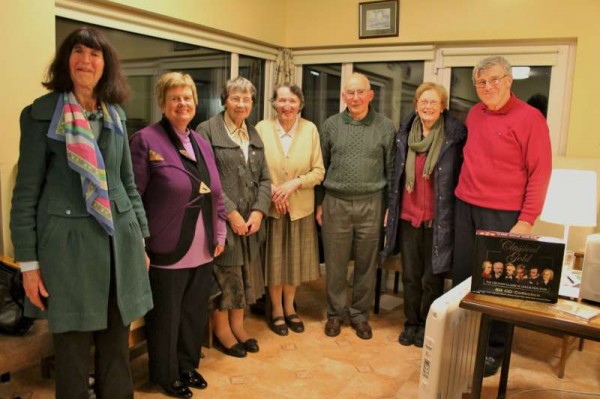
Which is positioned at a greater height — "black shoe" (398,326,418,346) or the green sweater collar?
the green sweater collar

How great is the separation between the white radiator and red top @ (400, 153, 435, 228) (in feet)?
2.86

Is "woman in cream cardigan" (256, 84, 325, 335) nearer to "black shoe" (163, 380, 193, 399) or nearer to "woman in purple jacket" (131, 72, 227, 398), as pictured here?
"woman in purple jacket" (131, 72, 227, 398)

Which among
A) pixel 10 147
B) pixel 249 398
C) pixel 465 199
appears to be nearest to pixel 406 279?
pixel 465 199

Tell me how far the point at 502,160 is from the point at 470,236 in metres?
0.41

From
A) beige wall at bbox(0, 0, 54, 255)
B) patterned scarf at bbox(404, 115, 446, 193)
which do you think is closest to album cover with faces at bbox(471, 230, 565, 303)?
patterned scarf at bbox(404, 115, 446, 193)

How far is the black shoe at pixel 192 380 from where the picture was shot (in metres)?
2.33

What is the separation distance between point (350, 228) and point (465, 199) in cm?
67

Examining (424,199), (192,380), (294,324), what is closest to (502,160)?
(424,199)

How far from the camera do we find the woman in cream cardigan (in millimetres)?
2799

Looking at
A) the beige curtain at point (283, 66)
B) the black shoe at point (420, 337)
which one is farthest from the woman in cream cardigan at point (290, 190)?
the beige curtain at point (283, 66)

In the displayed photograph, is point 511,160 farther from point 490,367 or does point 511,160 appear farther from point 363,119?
point 490,367

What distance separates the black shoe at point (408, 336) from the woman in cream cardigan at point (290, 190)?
0.58 metres

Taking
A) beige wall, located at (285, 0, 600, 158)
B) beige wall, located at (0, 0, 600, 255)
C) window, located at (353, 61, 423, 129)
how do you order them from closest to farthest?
beige wall, located at (0, 0, 600, 255) < beige wall, located at (285, 0, 600, 158) < window, located at (353, 61, 423, 129)

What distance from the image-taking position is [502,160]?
2379 mm
